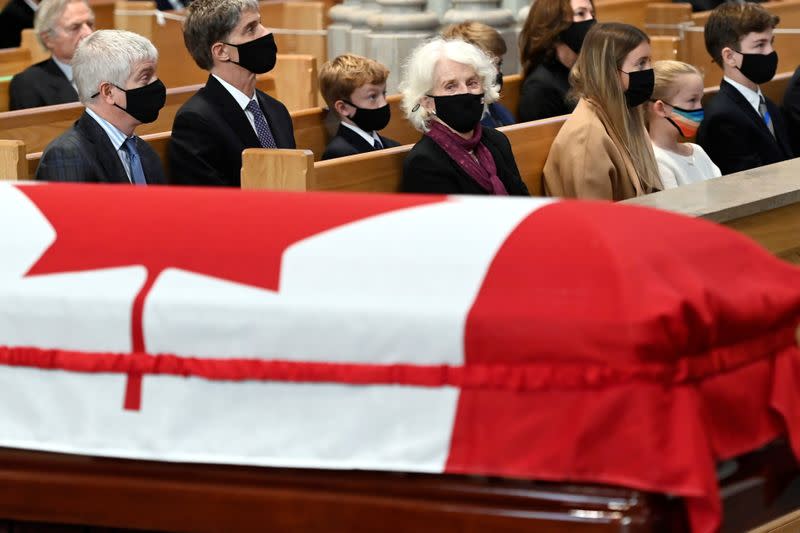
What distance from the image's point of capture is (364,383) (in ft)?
5.51

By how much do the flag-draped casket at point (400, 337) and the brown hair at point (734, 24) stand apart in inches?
179

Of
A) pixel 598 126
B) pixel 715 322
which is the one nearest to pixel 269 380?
pixel 715 322

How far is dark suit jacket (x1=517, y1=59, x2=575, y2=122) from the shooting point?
6.35 m

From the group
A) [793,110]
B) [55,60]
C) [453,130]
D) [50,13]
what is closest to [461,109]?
[453,130]

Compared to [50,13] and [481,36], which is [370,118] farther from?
[50,13]

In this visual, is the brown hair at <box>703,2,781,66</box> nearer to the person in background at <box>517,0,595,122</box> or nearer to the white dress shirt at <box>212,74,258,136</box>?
the person in background at <box>517,0,595,122</box>

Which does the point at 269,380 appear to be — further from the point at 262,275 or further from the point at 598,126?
the point at 598,126

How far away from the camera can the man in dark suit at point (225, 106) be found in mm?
4785

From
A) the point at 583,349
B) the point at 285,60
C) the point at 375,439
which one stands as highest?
the point at 583,349

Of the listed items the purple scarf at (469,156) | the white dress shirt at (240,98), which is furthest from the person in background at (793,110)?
the white dress shirt at (240,98)

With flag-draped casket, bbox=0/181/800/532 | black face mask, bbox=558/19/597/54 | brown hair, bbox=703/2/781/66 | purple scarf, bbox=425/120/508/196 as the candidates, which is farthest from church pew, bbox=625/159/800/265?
black face mask, bbox=558/19/597/54

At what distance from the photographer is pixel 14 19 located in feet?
33.1

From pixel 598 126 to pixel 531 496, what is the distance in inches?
135

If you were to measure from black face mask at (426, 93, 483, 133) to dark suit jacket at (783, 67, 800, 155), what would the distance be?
2.37 m
